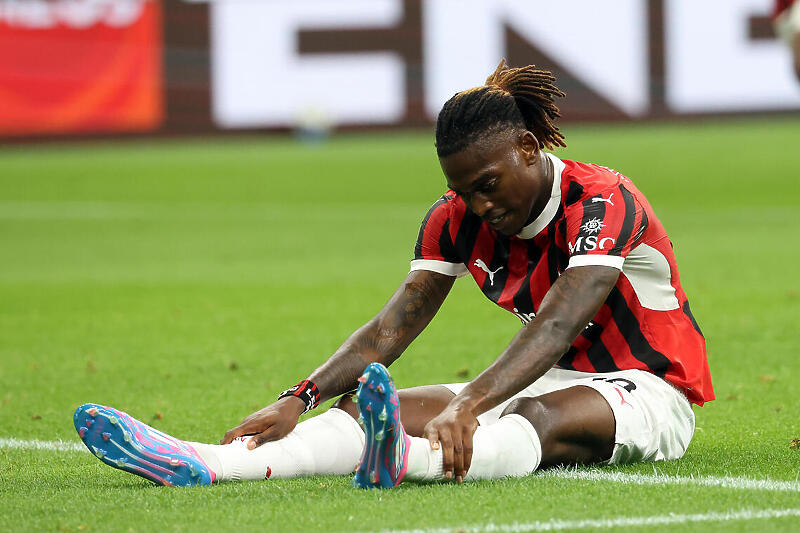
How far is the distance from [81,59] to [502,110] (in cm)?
2249

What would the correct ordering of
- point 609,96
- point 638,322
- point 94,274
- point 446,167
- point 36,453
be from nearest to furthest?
point 446,167
point 638,322
point 36,453
point 94,274
point 609,96

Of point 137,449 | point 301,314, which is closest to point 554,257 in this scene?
point 137,449

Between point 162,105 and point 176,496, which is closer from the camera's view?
point 176,496

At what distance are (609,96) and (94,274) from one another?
14.3 metres

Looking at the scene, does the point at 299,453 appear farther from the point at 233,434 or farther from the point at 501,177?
the point at 501,177

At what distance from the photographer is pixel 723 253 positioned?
14336 mm

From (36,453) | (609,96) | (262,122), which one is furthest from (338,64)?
(36,453)

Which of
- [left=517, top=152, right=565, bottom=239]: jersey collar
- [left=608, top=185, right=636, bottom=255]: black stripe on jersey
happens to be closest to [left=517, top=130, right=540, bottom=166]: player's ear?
[left=517, top=152, right=565, bottom=239]: jersey collar

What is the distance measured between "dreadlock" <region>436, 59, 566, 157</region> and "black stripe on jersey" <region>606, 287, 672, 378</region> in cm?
61

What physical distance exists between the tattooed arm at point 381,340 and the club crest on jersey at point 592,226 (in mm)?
744

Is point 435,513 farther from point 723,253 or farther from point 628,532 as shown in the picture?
point 723,253

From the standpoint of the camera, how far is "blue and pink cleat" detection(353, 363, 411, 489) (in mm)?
3961

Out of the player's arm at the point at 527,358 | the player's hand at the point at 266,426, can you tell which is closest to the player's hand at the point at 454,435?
the player's arm at the point at 527,358

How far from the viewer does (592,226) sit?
4.57 metres
